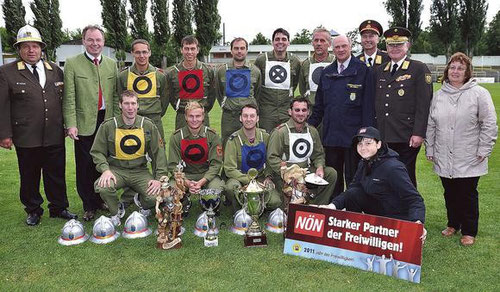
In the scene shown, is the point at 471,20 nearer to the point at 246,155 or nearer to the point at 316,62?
the point at 316,62

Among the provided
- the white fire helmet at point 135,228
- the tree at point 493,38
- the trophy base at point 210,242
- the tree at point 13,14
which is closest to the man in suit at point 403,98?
the trophy base at point 210,242

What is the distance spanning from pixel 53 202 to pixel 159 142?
1.71 metres

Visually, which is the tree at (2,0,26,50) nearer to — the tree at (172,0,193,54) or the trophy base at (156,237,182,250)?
the tree at (172,0,193,54)

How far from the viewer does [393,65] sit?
5316 millimetres

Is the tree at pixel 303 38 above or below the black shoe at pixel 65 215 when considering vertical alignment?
above

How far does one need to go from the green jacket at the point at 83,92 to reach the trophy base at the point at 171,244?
2024mm

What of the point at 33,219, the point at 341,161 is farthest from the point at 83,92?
the point at 341,161

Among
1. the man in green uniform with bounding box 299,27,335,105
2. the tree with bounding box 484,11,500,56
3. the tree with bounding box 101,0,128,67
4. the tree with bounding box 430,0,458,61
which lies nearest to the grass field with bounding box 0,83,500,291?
the man in green uniform with bounding box 299,27,335,105

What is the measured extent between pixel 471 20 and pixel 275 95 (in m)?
52.0

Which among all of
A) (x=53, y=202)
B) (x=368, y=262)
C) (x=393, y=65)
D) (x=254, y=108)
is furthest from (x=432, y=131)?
(x=53, y=202)

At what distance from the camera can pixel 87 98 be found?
19.3 ft

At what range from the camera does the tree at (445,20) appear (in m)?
49.7

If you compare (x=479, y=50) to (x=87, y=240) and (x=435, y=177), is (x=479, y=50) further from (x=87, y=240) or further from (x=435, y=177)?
(x=87, y=240)

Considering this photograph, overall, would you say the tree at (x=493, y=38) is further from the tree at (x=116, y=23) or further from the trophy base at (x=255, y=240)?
the trophy base at (x=255, y=240)
